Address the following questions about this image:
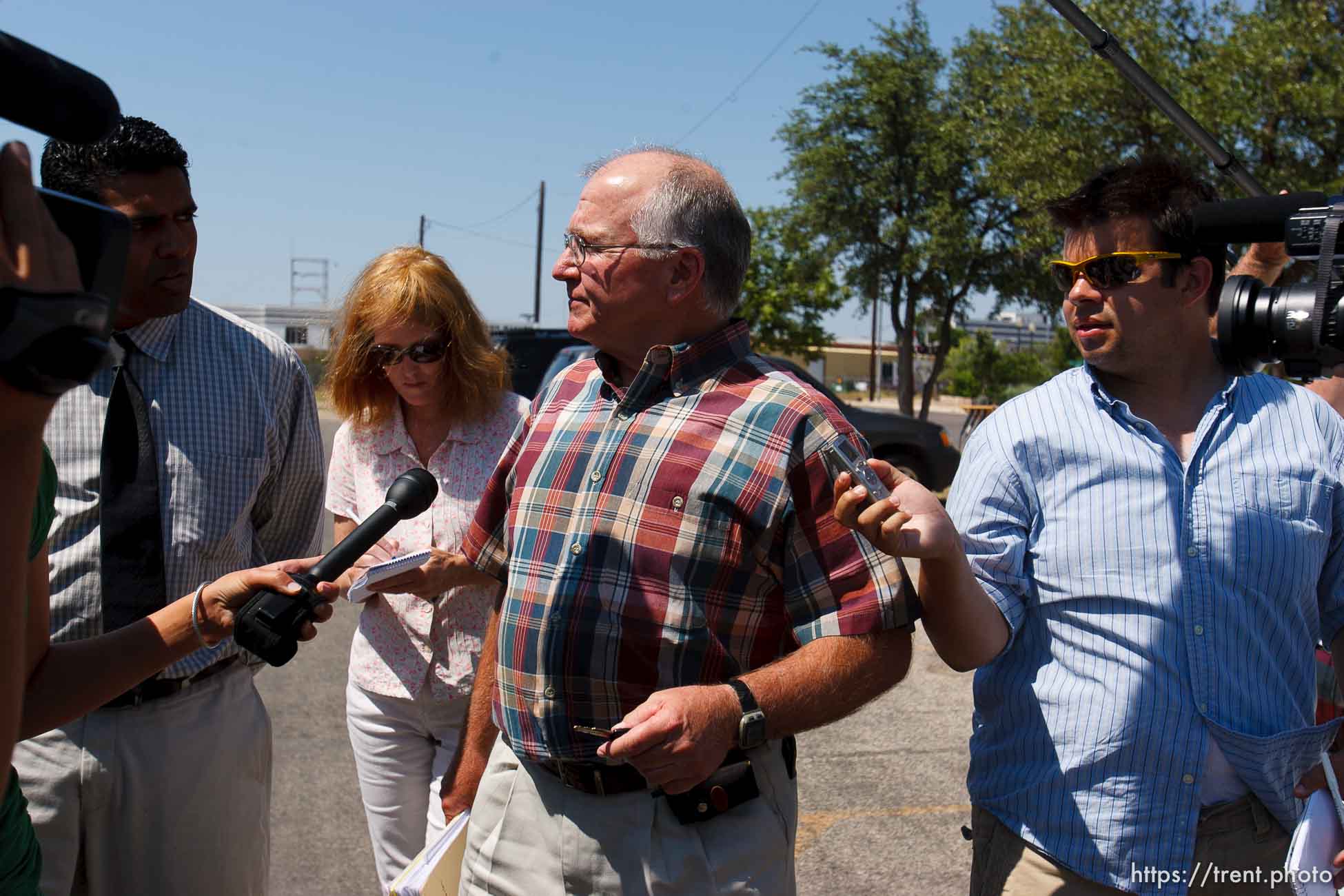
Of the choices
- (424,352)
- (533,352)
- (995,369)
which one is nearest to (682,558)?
(424,352)

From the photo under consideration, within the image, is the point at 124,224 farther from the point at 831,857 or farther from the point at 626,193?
the point at 831,857

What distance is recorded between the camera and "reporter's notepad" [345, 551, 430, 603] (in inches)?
94.9

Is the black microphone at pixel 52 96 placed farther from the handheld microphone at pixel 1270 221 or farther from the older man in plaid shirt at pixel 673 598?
the handheld microphone at pixel 1270 221

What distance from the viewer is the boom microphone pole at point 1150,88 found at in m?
2.91

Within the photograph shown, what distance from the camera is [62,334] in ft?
2.97

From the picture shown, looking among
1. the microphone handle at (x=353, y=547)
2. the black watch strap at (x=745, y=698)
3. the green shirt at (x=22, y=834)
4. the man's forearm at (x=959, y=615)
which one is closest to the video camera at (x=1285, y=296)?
the man's forearm at (x=959, y=615)

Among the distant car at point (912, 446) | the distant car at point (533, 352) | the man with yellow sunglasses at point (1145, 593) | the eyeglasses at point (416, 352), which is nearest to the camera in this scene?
the man with yellow sunglasses at point (1145, 593)

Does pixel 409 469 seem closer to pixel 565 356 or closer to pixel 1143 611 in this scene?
pixel 1143 611

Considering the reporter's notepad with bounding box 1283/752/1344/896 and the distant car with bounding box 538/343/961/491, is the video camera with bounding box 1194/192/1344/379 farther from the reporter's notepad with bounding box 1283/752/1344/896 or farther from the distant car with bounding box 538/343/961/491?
the distant car with bounding box 538/343/961/491

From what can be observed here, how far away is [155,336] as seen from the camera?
2.79m

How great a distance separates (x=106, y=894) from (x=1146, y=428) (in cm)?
248

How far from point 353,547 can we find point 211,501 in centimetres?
82

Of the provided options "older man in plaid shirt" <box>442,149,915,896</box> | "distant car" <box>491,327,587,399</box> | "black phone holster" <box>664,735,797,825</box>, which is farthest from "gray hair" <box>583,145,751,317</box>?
"distant car" <box>491,327,587,399</box>

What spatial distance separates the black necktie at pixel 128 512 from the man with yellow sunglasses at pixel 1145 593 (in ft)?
5.75
